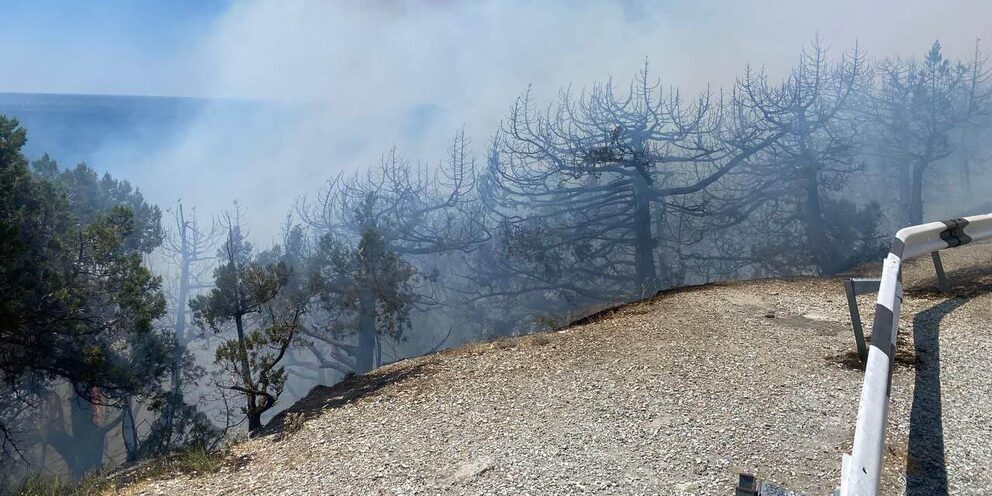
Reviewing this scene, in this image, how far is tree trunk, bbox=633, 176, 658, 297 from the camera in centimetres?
1855

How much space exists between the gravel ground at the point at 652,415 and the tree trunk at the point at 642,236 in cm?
1162

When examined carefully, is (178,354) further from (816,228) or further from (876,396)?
(816,228)

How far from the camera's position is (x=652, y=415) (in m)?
4.23

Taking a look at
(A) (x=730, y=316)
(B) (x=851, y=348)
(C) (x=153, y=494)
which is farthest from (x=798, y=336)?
(C) (x=153, y=494)

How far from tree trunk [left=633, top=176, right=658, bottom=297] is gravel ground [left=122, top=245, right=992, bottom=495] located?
38.1 feet

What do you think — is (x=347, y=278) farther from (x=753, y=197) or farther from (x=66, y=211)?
(x=753, y=197)

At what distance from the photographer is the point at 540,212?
65.0ft

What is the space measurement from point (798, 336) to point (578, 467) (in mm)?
3256

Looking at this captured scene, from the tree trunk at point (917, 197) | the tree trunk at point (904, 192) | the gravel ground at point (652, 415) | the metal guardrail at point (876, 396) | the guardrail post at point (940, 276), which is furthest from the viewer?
the tree trunk at point (904, 192)

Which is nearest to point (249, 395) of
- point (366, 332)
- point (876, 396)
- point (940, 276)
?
point (876, 396)

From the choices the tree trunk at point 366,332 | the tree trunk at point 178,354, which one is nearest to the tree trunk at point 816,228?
the tree trunk at point 366,332

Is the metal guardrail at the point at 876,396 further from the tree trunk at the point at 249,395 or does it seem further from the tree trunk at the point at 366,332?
the tree trunk at the point at 366,332

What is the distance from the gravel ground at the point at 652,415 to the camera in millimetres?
3408

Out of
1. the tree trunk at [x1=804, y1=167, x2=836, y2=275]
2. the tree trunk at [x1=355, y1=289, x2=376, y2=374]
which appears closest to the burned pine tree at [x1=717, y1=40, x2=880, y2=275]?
the tree trunk at [x1=804, y1=167, x2=836, y2=275]
